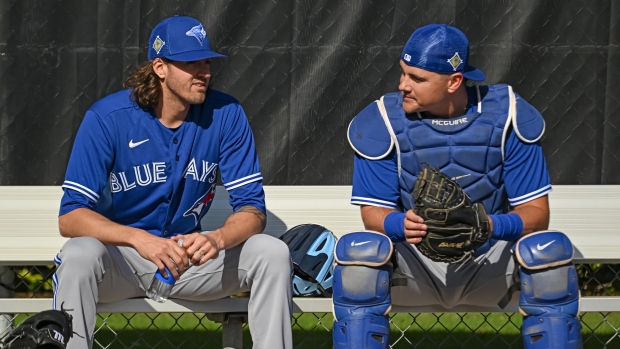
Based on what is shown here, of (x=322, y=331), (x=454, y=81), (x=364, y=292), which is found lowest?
(x=322, y=331)

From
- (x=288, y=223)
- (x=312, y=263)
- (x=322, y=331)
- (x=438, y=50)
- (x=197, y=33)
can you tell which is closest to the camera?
(x=438, y=50)

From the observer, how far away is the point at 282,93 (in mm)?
4762

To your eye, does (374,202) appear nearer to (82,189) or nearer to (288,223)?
(288,223)

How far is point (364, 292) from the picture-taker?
11.1 feet

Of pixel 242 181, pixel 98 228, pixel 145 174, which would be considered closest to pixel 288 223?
pixel 242 181

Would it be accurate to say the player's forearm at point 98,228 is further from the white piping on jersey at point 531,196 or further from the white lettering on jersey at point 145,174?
the white piping on jersey at point 531,196

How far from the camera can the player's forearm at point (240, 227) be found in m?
3.61

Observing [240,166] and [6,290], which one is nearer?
[240,166]

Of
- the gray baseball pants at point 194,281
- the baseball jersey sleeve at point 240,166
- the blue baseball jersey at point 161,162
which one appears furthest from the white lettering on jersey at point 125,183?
the baseball jersey sleeve at point 240,166

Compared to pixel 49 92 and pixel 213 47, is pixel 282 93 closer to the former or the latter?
pixel 213 47

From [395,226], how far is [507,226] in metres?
0.39

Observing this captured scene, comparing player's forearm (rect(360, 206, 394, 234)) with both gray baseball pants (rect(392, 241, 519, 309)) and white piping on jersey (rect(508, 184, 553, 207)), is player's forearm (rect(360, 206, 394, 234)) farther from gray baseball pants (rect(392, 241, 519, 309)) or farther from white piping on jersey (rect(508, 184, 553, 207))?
white piping on jersey (rect(508, 184, 553, 207))

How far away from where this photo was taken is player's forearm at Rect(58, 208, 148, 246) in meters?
3.60

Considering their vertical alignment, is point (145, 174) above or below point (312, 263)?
above
